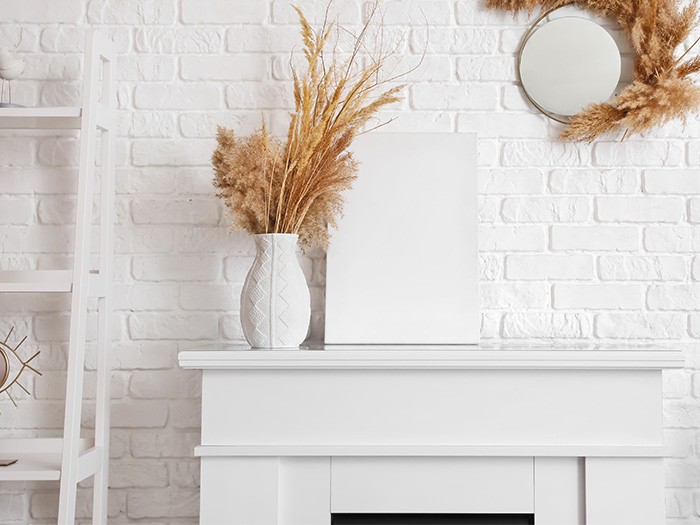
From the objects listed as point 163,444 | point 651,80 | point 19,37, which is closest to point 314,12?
point 19,37

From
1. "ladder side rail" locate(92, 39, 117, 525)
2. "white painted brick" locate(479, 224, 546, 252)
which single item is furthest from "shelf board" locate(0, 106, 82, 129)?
"white painted brick" locate(479, 224, 546, 252)

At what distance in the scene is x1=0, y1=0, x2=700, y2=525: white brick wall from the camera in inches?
81.5

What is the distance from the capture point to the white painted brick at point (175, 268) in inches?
82.6

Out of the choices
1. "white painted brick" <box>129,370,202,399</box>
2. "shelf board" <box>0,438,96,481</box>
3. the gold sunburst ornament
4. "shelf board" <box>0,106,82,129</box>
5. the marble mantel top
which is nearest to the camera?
the marble mantel top

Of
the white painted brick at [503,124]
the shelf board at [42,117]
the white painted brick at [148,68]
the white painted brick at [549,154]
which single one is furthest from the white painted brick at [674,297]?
the shelf board at [42,117]

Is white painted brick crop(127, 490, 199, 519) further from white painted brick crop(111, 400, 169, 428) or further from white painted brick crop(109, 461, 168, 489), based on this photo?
white painted brick crop(111, 400, 169, 428)

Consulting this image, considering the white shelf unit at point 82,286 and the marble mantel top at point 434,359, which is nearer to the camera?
the marble mantel top at point 434,359

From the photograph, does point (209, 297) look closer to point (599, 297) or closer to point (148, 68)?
point (148, 68)

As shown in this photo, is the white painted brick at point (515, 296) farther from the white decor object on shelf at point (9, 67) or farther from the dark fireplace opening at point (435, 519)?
the white decor object on shelf at point (9, 67)

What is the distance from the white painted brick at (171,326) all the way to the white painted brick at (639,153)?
1149 millimetres

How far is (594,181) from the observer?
210 cm

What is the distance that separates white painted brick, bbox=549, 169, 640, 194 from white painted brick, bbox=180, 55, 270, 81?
85cm

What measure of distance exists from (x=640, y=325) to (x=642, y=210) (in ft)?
1.02

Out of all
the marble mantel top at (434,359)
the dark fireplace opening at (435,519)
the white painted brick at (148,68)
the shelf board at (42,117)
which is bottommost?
the dark fireplace opening at (435,519)
